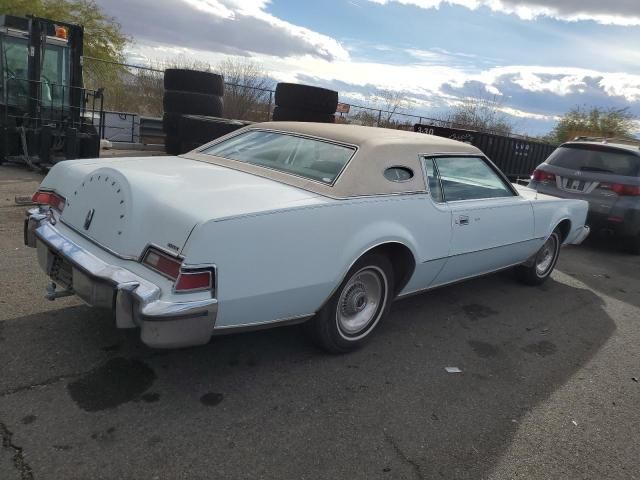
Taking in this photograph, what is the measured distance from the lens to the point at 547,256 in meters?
5.82

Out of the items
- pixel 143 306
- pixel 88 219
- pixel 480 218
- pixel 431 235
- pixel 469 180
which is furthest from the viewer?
pixel 469 180

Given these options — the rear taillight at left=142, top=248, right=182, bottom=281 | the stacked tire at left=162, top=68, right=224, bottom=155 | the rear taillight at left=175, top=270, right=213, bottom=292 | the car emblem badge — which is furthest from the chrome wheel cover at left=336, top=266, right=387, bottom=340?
the stacked tire at left=162, top=68, right=224, bottom=155

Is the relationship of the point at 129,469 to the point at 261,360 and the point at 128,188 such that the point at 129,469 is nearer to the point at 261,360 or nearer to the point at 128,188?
the point at 261,360

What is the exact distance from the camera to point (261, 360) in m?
3.42

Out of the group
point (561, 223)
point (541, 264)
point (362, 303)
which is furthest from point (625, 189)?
point (362, 303)

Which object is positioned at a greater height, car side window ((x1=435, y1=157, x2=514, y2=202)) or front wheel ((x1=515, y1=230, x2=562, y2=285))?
car side window ((x1=435, y1=157, x2=514, y2=202))

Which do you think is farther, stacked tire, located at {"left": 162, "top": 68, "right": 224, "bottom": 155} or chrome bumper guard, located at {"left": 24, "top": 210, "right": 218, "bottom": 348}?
stacked tire, located at {"left": 162, "top": 68, "right": 224, "bottom": 155}

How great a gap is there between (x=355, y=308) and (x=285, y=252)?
3.10ft

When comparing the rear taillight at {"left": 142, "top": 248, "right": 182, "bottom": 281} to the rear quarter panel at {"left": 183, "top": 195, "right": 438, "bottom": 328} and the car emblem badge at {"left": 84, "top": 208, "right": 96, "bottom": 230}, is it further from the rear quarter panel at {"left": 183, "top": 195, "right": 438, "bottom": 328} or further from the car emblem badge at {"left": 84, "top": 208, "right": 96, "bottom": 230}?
the car emblem badge at {"left": 84, "top": 208, "right": 96, "bottom": 230}

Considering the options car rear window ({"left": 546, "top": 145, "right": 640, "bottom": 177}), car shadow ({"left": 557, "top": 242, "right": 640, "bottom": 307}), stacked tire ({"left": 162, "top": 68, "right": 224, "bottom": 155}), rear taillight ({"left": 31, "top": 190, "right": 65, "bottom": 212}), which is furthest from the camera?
stacked tire ({"left": 162, "top": 68, "right": 224, "bottom": 155})

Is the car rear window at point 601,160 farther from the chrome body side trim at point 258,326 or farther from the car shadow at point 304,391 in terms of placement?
the chrome body side trim at point 258,326

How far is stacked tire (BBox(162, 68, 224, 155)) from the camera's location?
39.5 ft

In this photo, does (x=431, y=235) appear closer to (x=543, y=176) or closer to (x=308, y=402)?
(x=308, y=402)

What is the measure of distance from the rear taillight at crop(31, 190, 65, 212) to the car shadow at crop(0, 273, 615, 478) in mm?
764
